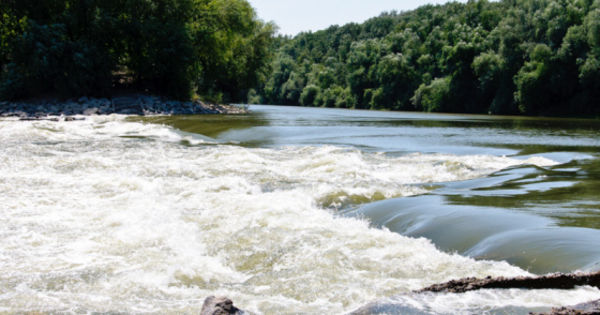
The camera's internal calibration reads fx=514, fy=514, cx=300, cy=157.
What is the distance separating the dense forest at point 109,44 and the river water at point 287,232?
84.2 ft

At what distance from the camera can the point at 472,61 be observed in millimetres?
64188

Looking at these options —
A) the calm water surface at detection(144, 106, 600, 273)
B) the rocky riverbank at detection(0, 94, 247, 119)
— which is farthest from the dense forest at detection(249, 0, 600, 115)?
the calm water surface at detection(144, 106, 600, 273)

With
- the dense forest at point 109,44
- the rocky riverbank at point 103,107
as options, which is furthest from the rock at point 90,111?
the dense forest at point 109,44

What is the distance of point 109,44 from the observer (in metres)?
40.4

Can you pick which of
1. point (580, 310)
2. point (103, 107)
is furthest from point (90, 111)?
point (580, 310)

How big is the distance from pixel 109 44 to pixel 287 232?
126 feet

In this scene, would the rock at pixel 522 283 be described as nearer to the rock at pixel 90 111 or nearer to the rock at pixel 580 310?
→ the rock at pixel 580 310

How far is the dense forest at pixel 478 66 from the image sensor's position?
4681cm

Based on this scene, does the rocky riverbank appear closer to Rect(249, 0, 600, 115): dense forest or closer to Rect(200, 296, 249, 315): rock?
Rect(249, 0, 600, 115): dense forest

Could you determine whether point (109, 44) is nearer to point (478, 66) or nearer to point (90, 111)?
point (90, 111)

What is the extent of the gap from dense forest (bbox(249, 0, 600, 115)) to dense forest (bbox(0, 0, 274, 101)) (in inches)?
871

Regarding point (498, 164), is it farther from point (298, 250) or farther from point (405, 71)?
point (405, 71)

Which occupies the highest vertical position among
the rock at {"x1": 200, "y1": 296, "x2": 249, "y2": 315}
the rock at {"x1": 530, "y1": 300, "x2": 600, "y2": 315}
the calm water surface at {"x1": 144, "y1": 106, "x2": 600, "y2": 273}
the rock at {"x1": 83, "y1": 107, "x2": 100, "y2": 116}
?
the rock at {"x1": 530, "y1": 300, "x2": 600, "y2": 315}

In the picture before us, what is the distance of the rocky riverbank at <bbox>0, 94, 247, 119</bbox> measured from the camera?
32.5 metres
